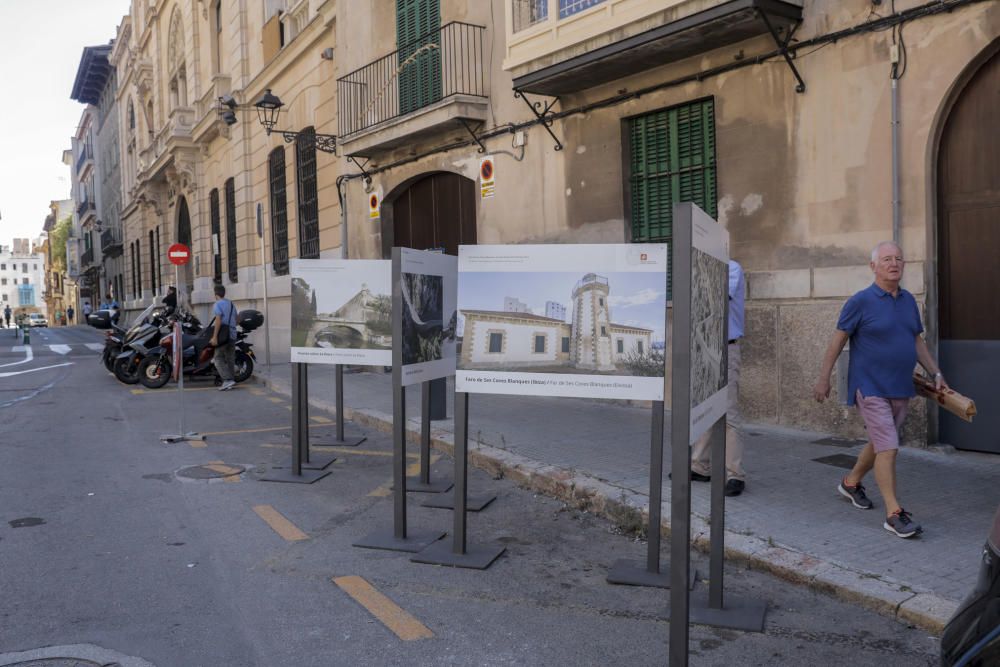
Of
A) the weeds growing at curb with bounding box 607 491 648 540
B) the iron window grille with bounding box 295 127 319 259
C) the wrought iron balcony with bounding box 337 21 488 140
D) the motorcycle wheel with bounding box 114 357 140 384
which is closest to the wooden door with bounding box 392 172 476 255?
the wrought iron balcony with bounding box 337 21 488 140

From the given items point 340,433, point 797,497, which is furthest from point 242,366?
point 797,497

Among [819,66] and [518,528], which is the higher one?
[819,66]

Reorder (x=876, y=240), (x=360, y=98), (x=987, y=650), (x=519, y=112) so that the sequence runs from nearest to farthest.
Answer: (x=987, y=650) → (x=876, y=240) → (x=519, y=112) → (x=360, y=98)

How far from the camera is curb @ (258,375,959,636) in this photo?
3855 mm

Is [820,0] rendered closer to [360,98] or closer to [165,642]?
[165,642]

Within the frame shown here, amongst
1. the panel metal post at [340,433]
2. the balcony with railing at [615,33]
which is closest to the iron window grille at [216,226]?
the balcony with railing at [615,33]

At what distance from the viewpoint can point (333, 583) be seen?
4.39 m

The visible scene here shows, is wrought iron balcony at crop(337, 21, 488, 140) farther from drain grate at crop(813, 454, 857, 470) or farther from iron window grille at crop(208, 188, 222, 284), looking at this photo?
iron window grille at crop(208, 188, 222, 284)

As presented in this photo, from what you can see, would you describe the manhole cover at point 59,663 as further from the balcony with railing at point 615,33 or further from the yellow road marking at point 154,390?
the yellow road marking at point 154,390

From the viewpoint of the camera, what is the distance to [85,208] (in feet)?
220

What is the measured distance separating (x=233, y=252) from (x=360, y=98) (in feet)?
35.7

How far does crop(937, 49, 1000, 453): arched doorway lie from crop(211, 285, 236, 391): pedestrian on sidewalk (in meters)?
10.6

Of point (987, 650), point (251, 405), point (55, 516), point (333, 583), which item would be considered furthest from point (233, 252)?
point (987, 650)

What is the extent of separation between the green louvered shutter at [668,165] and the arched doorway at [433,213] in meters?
3.53
